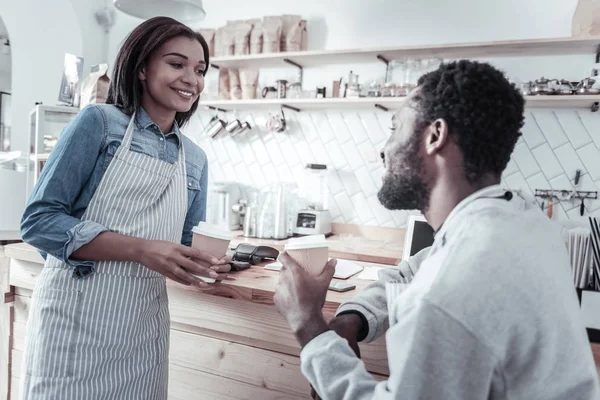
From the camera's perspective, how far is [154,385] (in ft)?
4.71

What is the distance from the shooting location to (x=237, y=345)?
1.65 metres

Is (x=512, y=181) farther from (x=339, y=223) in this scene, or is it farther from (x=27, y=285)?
(x=27, y=285)

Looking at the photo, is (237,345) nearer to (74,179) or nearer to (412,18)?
(74,179)

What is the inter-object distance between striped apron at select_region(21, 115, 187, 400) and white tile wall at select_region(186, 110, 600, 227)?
223cm

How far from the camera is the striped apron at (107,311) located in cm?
128

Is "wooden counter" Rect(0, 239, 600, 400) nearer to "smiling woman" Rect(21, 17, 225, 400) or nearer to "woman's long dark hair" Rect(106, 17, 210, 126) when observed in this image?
"smiling woman" Rect(21, 17, 225, 400)

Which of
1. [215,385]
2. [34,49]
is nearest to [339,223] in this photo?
[215,385]

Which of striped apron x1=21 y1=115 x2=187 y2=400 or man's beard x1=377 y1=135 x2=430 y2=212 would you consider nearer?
man's beard x1=377 y1=135 x2=430 y2=212

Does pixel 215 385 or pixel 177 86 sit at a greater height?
pixel 177 86

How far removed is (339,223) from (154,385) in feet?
7.36

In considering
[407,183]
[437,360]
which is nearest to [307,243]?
[407,183]

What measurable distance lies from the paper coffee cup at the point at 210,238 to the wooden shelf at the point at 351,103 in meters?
2.01

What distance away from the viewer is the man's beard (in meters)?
0.95

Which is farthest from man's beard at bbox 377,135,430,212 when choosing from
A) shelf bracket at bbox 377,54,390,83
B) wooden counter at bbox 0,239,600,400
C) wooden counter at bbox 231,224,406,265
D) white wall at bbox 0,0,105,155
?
white wall at bbox 0,0,105,155
